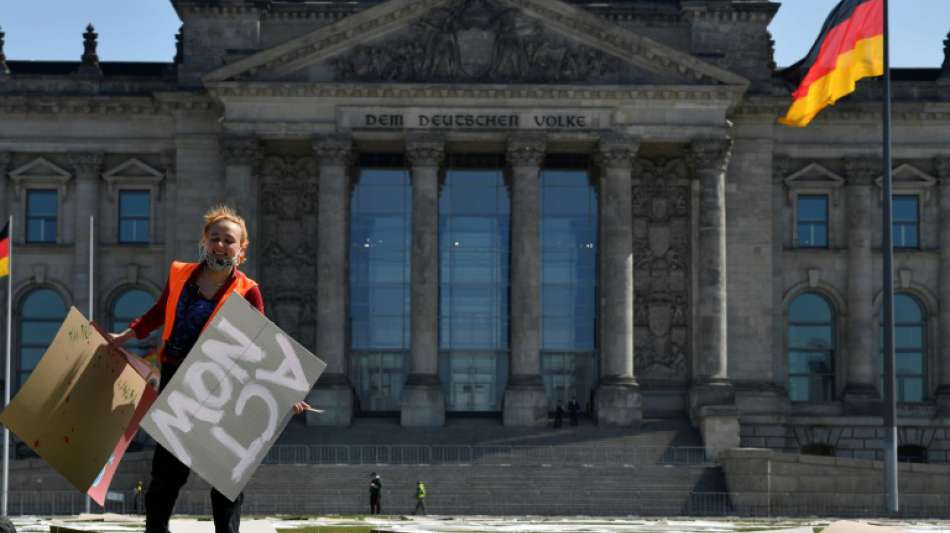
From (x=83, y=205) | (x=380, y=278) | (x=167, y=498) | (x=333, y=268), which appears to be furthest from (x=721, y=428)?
(x=167, y=498)

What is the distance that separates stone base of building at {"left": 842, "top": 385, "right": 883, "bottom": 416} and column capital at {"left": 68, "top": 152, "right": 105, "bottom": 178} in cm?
3268

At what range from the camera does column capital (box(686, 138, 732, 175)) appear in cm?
7300

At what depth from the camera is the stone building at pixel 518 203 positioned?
7269cm

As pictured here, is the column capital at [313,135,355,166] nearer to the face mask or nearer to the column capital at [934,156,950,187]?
the column capital at [934,156,950,187]

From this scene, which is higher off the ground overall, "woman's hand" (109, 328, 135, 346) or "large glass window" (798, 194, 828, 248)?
"large glass window" (798, 194, 828, 248)

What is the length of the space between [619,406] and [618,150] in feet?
33.3

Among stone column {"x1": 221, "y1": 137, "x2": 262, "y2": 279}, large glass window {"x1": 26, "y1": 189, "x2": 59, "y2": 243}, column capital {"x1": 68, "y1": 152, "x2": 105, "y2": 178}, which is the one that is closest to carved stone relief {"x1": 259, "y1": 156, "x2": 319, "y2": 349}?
stone column {"x1": 221, "y1": 137, "x2": 262, "y2": 279}

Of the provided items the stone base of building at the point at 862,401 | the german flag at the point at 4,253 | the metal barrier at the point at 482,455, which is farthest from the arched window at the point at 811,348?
the german flag at the point at 4,253

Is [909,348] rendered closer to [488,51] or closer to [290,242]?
[488,51]

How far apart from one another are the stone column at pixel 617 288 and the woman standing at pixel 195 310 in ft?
192

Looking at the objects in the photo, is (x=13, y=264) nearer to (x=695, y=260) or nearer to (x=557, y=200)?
(x=557, y=200)

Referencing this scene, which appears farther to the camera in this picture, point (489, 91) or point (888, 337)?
point (489, 91)

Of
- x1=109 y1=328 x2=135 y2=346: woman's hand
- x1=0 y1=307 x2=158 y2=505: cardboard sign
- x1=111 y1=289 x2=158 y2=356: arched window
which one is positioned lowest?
x1=0 y1=307 x2=158 y2=505: cardboard sign

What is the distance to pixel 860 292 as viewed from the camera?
77250mm
